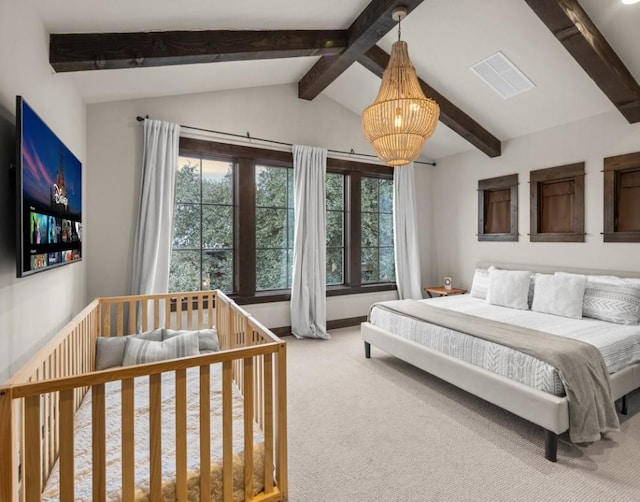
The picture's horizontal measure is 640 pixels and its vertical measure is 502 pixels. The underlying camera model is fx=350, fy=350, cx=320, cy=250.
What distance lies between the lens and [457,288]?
16.8 feet

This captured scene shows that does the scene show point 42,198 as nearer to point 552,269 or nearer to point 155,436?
point 155,436

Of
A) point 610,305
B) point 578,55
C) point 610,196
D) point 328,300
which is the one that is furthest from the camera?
point 328,300

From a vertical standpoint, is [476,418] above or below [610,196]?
below

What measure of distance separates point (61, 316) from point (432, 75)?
13.4ft

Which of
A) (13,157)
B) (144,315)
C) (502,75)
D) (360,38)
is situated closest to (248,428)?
(13,157)

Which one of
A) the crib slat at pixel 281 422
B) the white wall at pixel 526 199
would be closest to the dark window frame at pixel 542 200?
the white wall at pixel 526 199

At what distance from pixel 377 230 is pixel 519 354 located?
122 inches

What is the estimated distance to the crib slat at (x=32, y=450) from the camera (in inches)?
42.7

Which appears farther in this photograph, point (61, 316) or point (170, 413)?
point (61, 316)

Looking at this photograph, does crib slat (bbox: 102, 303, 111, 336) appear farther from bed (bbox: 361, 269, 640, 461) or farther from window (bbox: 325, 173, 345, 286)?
window (bbox: 325, 173, 345, 286)

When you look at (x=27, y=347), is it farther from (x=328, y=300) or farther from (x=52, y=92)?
(x=328, y=300)

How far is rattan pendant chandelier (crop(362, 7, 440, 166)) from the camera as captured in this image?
2.44 meters

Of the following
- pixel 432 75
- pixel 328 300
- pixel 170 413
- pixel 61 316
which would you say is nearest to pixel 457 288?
pixel 328 300

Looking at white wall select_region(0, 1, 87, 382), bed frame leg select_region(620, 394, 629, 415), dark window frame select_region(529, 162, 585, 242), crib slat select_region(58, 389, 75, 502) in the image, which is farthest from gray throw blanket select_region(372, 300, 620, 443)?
white wall select_region(0, 1, 87, 382)
